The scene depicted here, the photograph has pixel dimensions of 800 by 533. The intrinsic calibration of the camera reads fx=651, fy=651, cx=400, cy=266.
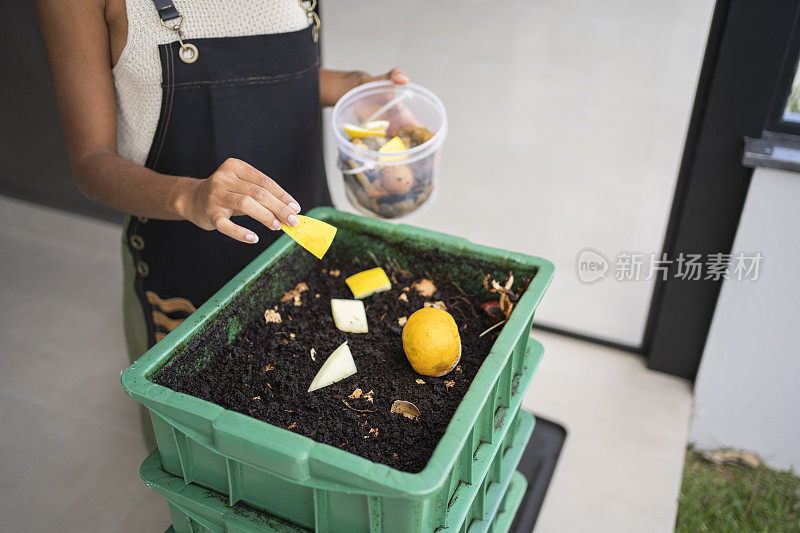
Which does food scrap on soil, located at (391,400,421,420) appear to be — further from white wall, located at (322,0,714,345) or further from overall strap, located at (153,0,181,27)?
white wall, located at (322,0,714,345)

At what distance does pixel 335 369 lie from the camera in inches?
35.7

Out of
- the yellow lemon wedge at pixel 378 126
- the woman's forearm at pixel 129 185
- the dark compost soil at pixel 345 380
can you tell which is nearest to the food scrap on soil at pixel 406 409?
the dark compost soil at pixel 345 380

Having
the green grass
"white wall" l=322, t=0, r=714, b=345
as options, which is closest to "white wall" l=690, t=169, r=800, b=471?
the green grass

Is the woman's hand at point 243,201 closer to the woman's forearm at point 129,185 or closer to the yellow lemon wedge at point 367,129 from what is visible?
the woman's forearm at point 129,185

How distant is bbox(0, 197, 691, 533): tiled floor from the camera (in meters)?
1.54

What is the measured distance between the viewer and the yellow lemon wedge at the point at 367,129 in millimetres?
1138

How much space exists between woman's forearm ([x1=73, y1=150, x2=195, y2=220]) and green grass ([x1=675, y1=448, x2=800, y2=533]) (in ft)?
4.39

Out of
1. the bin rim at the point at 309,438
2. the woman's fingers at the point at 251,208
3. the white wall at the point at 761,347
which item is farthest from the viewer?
the white wall at the point at 761,347

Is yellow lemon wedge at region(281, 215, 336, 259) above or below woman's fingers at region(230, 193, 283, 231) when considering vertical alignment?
below

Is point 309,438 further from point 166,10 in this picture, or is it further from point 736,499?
point 736,499

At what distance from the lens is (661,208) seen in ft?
7.29

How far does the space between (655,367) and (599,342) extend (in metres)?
0.18

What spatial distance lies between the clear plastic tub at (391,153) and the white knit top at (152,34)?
191 mm

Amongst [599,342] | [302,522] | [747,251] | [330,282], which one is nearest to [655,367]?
[599,342]
